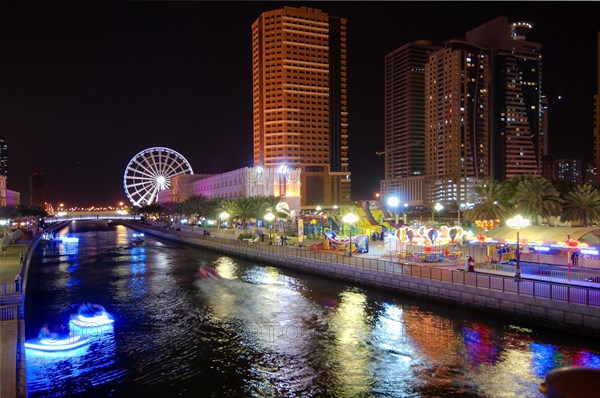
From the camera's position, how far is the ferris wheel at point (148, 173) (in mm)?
136500

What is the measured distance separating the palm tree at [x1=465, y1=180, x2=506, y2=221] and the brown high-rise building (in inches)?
4227

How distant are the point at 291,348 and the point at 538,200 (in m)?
33.4

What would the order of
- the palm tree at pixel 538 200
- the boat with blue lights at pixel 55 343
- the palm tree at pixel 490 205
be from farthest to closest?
1. the palm tree at pixel 490 205
2. the palm tree at pixel 538 200
3. the boat with blue lights at pixel 55 343

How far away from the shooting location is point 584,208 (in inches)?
1679

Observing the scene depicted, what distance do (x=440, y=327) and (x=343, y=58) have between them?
166547 millimetres

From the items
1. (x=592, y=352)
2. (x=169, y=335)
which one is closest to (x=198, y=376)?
(x=169, y=335)

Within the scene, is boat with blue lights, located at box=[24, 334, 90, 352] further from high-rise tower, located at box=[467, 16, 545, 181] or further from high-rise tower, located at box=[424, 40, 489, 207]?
high-rise tower, located at box=[467, 16, 545, 181]

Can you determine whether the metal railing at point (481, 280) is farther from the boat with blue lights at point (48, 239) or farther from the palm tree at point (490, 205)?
the boat with blue lights at point (48, 239)

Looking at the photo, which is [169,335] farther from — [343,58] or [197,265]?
[343,58]

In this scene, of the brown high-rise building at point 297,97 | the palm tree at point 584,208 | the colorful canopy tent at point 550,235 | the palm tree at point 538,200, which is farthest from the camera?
the brown high-rise building at point 297,97

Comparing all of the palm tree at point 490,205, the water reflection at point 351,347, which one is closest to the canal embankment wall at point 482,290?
the water reflection at point 351,347

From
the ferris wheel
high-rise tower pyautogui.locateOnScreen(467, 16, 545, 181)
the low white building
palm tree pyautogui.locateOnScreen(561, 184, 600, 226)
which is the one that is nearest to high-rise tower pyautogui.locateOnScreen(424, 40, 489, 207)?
high-rise tower pyautogui.locateOnScreen(467, 16, 545, 181)

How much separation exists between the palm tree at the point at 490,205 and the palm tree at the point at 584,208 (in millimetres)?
6315

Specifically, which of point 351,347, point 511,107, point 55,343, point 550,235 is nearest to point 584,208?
point 550,235
